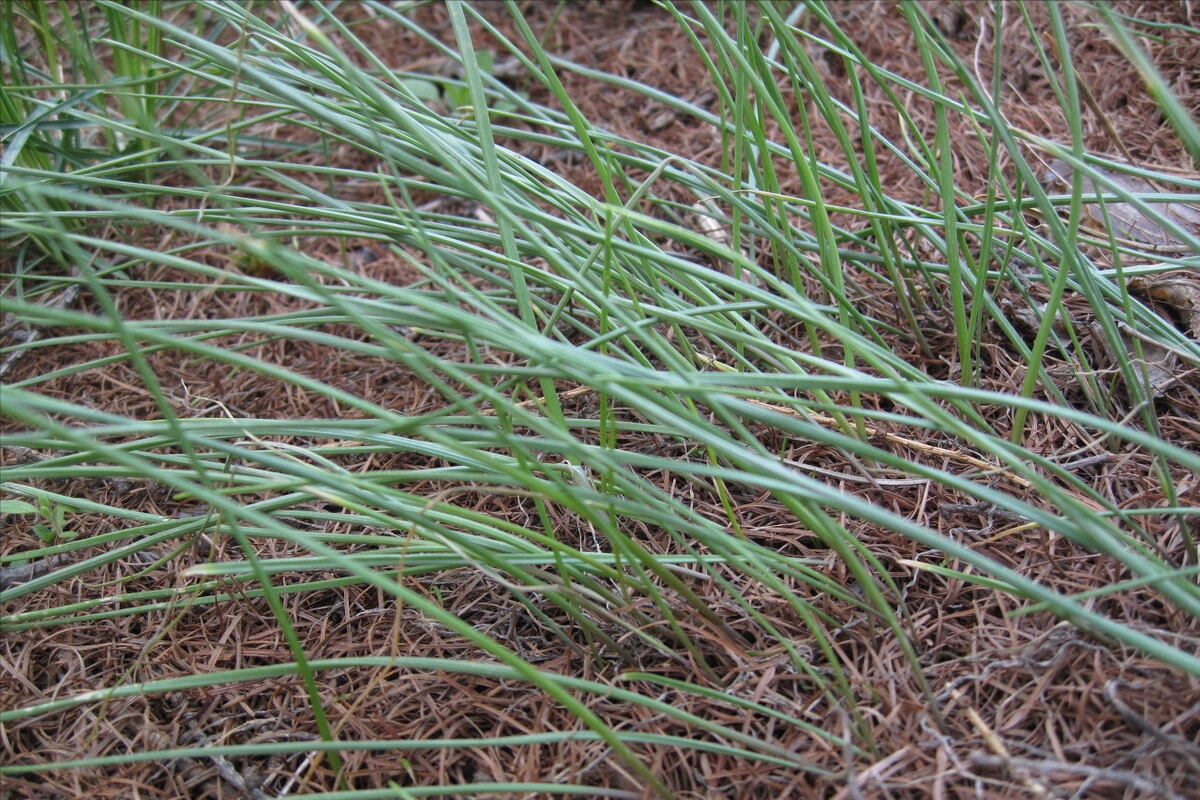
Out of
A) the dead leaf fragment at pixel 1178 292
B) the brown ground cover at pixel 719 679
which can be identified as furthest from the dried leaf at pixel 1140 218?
the brown ground cover at pixel 719 679

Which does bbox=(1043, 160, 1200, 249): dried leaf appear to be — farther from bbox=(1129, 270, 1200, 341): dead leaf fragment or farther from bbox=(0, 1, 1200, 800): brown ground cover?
bbox=(0, 1, 1200, 800): brown ground cover

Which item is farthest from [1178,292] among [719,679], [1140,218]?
[719,679]

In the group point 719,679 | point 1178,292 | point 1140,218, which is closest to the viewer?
point 719,679

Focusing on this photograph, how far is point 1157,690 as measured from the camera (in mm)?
723

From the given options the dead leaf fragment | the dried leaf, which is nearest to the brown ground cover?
the dead leaf fragment

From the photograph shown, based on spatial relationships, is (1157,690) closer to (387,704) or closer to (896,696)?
(896,696)

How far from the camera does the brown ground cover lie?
727 mm

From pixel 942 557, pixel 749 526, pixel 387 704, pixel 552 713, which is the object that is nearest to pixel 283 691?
pixel 387 704

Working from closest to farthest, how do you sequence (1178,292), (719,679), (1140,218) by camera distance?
(719,679)
(1178,292)
(1140,218)

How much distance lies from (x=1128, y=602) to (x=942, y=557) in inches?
6.6

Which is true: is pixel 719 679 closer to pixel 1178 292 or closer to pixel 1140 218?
pixel 1178 292

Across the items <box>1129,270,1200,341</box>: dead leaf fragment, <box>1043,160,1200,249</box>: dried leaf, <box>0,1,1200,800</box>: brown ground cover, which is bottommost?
<box>0,1,1200,800</box>: brown ground cover

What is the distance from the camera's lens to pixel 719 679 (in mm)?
833

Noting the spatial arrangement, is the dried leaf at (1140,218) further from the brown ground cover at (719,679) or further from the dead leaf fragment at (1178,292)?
the brown ground cover at (719,679)
